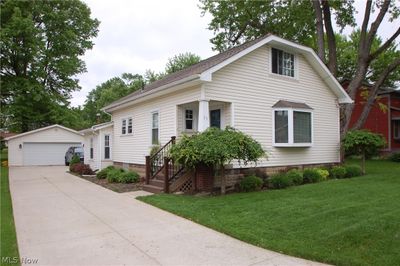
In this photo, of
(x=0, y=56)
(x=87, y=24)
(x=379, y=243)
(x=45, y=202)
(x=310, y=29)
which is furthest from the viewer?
(x=87, y=24)

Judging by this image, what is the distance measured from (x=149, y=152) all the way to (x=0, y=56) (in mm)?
22761

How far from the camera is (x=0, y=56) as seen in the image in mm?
28375

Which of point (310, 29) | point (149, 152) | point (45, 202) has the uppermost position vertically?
point (310, 29)

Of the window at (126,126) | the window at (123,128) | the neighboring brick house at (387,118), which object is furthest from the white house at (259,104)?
the neighboring brick house at (387,118)

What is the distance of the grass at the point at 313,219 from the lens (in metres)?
4.71

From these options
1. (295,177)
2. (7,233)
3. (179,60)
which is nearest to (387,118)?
(295,177)

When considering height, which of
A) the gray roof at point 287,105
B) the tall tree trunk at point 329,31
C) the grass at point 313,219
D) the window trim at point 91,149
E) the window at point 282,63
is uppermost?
the tall tree trunk at point 329,31

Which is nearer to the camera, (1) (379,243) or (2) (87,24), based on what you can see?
(1) (379,243)

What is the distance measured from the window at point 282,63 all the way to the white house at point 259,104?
40 millimetres

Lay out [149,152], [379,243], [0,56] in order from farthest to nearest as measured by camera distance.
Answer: [0,56]
[149,152]
[379,243]

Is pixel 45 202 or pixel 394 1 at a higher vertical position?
pixel 394 1

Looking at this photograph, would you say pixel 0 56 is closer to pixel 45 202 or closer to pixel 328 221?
pixel 45 202

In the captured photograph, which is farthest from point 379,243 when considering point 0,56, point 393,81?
point 393,81

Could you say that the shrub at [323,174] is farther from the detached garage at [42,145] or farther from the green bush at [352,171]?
the detached garage at [42,145]
